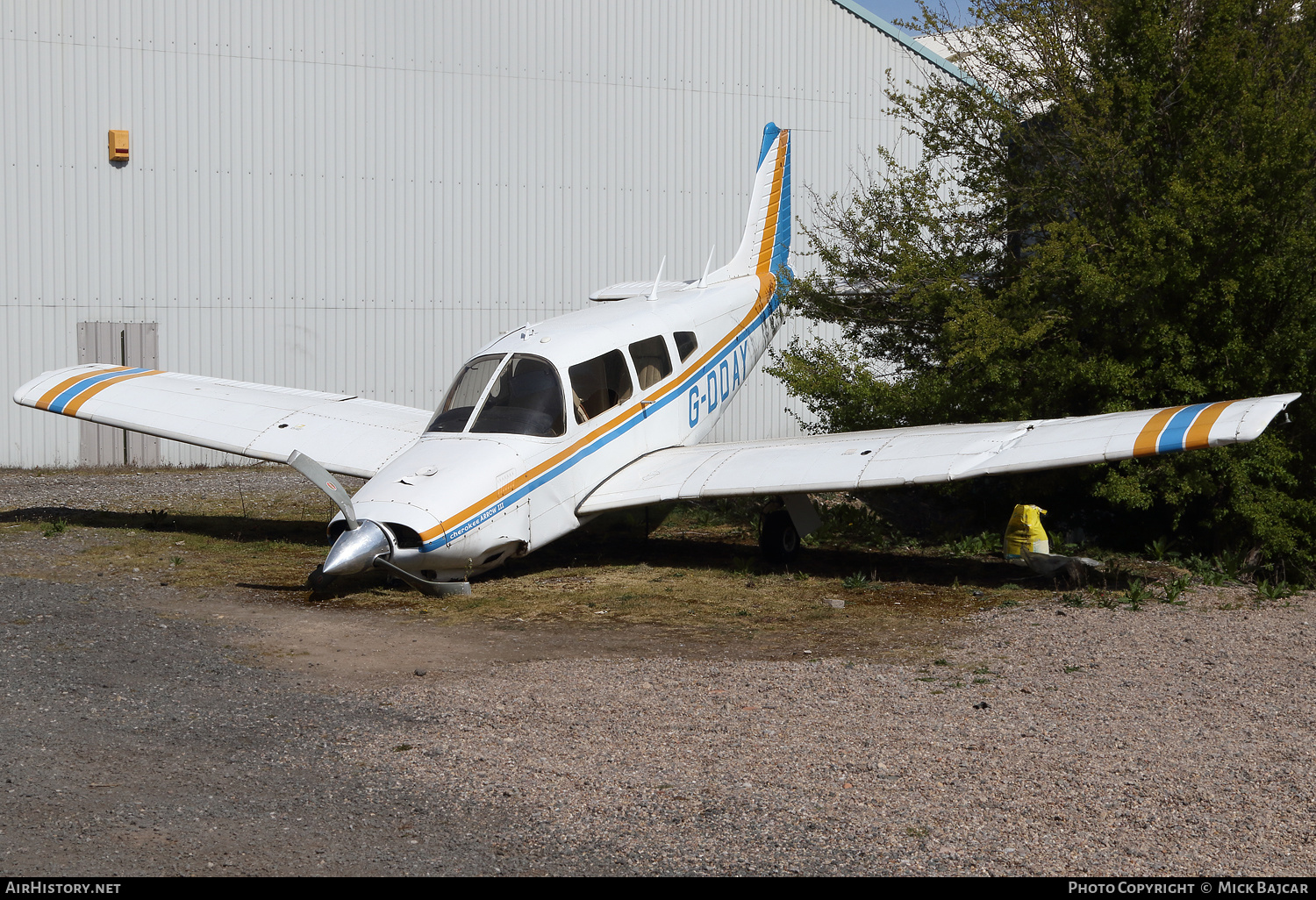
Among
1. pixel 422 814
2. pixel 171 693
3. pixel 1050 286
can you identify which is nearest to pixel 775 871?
pixel 422 814

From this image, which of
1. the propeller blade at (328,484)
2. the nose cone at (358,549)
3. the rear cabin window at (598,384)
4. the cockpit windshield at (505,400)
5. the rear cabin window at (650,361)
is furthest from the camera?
the rear cabin window at (650,361)

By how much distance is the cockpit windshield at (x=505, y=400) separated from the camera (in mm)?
10320

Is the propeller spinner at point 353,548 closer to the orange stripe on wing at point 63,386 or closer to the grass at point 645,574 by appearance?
the grass at point 645,574

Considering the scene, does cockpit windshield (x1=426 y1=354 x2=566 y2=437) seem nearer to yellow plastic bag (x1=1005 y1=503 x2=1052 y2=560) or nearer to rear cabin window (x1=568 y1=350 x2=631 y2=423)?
rear cabin window (x1=568 y1=350 x2=631 y2=423)

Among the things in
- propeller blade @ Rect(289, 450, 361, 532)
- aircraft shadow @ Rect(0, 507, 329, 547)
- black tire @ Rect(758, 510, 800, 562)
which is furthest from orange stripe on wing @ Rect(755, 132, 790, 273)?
propeller blade @ Rect(289, 450, 361, 532)

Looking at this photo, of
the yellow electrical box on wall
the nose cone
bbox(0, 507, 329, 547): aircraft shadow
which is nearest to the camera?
the nose cone

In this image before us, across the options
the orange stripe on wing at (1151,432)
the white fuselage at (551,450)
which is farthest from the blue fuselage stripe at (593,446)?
the orange stripe on wing at (1151,432)

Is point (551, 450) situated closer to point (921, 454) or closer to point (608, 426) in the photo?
point (608, 426)

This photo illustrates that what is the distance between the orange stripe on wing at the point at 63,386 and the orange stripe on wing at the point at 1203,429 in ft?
36.6

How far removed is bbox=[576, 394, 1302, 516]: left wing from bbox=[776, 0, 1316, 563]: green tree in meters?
1.11

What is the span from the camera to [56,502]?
1459 centimetres

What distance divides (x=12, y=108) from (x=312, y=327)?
16.8 feet

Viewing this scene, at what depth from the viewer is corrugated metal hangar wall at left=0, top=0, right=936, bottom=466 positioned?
17500 mm

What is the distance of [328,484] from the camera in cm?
936
